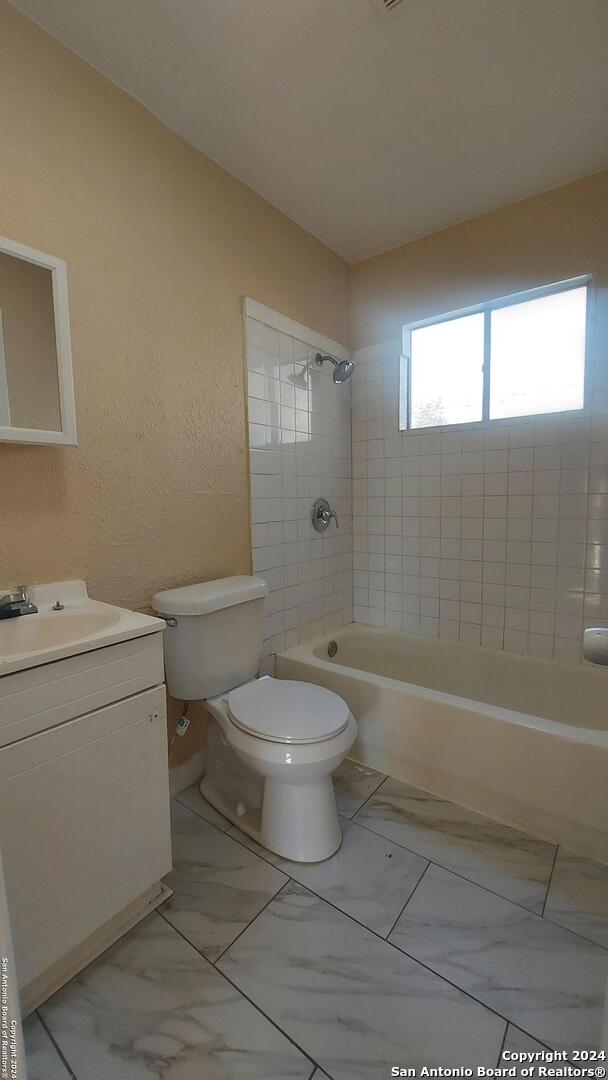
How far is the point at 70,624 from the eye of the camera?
1171 millimetres

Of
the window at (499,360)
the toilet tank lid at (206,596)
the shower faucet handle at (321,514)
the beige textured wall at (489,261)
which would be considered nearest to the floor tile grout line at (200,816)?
the toilet tank lid at (206,596)

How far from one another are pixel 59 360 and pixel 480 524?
5.99 ft

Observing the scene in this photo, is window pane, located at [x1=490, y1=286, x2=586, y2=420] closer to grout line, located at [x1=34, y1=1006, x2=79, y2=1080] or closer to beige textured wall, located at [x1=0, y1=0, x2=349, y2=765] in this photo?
beige textured wall, located at [x1=0, y1=0, x2=349, y2=765]

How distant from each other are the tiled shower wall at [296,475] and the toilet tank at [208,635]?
375 millimetres

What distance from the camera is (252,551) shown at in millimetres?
1896

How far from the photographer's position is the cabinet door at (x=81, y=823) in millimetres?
865

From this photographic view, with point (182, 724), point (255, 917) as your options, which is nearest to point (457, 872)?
point (255, 917)

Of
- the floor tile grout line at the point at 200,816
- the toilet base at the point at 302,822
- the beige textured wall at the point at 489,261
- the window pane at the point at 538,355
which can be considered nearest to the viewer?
the toilet base at the point at 302,822

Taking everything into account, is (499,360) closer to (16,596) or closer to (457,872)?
(457,872)

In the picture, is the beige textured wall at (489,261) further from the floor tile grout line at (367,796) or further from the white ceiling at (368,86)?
the floor tile grout line at (367,796)

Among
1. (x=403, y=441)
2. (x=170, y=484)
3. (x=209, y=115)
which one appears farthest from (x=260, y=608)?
(x=209, y=115)

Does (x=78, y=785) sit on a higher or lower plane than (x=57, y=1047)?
higher

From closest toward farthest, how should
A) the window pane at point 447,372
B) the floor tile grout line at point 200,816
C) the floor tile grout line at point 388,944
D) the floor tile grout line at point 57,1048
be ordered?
1. the floor tile grout line at point 57,1048
2. the floor tile grout line at point 388,944
3. the floor tile grout line at point 200,816
4. the window pane at point 447,372

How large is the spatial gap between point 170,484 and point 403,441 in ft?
4.28
